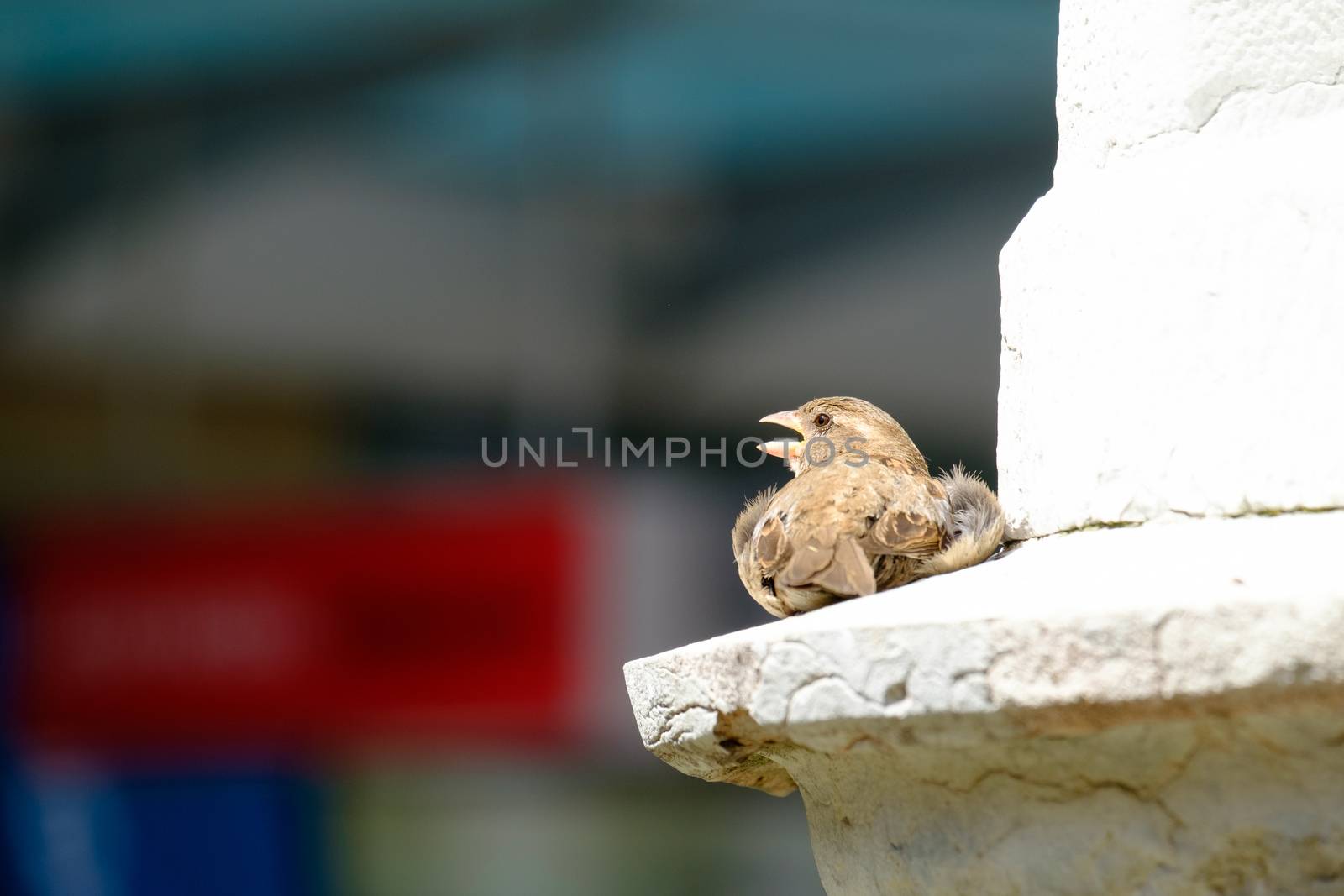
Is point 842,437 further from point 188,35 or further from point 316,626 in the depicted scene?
point 188,35

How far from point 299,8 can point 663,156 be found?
1.95 metres

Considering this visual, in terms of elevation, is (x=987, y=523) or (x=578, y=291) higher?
(x=578, y=291)

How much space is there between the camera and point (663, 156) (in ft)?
24.9

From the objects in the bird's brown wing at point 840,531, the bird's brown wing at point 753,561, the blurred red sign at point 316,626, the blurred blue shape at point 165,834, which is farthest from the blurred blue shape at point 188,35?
the bird's brown wing at point 840,531

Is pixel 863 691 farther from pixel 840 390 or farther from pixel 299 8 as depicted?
pixel 299 8

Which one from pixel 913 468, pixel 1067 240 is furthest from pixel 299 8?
pixel 1067 240

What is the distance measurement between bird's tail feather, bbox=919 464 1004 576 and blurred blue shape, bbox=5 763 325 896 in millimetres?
5302

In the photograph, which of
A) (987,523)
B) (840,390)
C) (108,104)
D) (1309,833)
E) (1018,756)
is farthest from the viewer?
(108,104)

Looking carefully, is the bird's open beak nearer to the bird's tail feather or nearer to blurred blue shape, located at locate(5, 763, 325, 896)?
the bird's tail feather

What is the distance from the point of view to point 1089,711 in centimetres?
161

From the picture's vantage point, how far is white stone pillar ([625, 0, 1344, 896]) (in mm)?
1604

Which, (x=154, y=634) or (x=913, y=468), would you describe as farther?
(x=154, y=634)

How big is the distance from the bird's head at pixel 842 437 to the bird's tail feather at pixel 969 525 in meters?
0.18

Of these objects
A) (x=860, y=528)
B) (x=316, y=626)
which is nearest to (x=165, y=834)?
(x=316, y=626)
